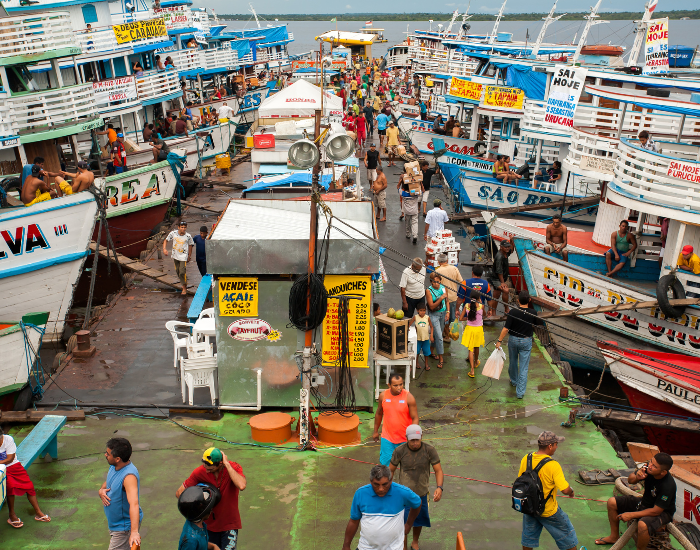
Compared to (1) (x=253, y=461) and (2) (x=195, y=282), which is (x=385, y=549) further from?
(2) (x=195, y=282)

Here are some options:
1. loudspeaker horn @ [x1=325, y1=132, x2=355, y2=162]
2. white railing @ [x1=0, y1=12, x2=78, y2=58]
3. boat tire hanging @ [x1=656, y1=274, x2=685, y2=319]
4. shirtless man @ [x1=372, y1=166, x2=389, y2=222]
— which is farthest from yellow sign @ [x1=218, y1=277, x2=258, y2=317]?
white railing @ [x1=0, y1=12, x2=78, y2=58]

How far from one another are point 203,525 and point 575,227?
511 inches

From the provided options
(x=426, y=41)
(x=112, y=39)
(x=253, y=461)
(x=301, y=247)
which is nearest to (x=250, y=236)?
(x=301, y=247)

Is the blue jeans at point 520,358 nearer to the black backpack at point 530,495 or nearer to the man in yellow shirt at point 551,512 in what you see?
the man in yellow shirt at point 551,512

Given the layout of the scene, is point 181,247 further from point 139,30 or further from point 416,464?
point 139,30

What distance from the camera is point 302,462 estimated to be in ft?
24.8

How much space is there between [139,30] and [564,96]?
51.0ft

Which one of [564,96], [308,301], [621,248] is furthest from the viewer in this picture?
[564,96]

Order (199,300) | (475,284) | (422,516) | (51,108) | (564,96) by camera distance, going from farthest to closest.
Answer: (564,96) < (51,108) < (199,300) < (475,284) < (422,516)

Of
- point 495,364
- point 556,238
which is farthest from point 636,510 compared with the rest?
point 556,238

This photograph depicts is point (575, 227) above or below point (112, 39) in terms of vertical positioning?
below

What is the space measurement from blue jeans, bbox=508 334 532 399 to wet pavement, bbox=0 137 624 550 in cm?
23

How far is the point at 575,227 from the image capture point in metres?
15.5

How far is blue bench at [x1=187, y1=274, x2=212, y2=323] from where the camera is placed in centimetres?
1033
